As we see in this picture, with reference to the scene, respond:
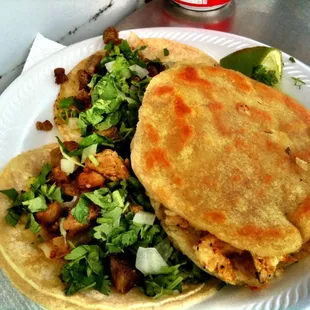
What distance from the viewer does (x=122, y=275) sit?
195 centimetres

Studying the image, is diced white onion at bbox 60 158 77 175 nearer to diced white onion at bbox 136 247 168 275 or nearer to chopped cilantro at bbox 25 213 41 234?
chopped cilantro at bbox 25 213 41 234

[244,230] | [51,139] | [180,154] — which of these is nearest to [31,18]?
[51,139]

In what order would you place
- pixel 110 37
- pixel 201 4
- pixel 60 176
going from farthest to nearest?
1. pixel 201 4
2. pixel 110 37
3. pixel 60 176

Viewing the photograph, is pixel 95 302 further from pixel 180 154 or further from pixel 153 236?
pixel 180 154

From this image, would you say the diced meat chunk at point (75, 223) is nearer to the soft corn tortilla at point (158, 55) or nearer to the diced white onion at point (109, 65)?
the soft corn tortilla at point (158, 55)

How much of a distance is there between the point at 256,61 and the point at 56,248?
1.54m

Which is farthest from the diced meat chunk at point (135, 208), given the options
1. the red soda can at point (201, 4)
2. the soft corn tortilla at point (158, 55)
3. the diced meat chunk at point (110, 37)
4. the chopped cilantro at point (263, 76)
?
the red soda can at point (201, 4)

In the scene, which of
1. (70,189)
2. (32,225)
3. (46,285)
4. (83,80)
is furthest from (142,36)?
(46,285)

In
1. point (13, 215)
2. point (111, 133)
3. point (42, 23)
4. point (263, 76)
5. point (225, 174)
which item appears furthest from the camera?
point (42, 23)

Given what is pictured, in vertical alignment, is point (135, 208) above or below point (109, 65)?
below

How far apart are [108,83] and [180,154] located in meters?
0.80

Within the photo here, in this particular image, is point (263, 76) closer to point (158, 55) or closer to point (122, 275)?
point (158, 55)

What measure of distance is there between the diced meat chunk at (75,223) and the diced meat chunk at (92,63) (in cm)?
99

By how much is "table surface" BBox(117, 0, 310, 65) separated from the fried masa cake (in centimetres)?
155
